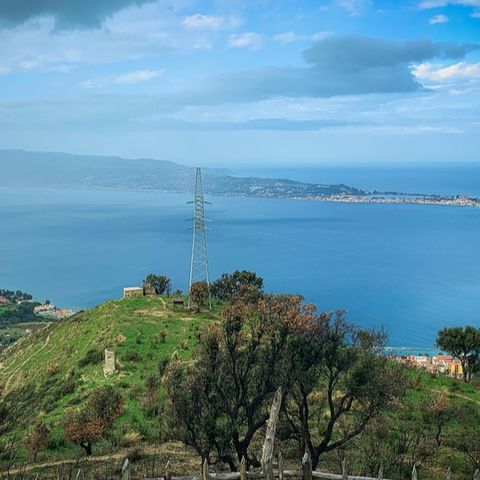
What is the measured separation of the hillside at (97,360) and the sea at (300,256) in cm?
2017

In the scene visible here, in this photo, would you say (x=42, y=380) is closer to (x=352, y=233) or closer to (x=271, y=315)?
(x=271, y=315)

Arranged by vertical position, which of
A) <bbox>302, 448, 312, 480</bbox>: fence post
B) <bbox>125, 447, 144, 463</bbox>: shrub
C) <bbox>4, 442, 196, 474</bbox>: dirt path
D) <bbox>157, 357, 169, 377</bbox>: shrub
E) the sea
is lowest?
the sea

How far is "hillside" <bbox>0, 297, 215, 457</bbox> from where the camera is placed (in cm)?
1695

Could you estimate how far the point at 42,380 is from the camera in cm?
2250

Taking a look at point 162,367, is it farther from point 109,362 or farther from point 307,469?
point 307,469

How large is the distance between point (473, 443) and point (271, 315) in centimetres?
736

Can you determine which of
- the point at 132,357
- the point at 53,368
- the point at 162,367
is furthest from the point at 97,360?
the point at 162,367

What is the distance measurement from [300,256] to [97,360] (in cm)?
7616

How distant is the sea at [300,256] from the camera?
71.3 m

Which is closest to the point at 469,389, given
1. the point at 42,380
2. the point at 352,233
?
the point at 42,380

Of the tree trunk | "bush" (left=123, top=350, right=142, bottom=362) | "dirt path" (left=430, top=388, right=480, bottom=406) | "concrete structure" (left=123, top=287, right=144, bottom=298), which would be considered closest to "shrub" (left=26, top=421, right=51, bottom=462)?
the tree trunk

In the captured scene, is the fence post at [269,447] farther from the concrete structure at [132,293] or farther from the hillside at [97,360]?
the concrete structure at [132,293]

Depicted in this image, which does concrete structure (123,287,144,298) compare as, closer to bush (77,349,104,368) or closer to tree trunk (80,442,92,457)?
bush (77,349,104,368)

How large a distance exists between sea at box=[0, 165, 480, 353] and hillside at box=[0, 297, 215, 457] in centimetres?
2017
